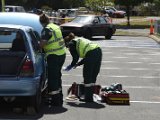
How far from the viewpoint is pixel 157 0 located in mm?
54344

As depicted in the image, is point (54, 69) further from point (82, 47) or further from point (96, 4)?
point (96, 4)

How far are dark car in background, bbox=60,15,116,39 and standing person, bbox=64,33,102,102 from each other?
65.3 ft

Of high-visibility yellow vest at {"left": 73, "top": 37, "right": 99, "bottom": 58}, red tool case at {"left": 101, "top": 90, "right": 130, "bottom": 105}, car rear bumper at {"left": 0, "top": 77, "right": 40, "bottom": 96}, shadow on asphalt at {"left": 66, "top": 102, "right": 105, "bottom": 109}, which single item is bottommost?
shadow on asphalt at {"left": 66, "top": 102, "right": 105, "bottom": 109}

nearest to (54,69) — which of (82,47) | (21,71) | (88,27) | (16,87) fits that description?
(82,47)

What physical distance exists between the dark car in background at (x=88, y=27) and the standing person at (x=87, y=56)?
19.9 m

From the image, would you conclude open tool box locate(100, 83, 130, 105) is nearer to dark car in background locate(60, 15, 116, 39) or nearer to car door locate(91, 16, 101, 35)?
dark car in background locate(60, 15, 116, 39)

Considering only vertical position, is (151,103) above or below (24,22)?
below

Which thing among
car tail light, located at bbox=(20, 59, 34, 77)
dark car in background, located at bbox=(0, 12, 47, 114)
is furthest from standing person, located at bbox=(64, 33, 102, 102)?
car tail light, located at bbox=(20, 59, 34, 77)

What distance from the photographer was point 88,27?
102 ft

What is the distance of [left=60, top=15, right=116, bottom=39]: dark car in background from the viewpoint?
101 ft

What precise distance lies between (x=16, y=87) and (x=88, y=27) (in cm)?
2245

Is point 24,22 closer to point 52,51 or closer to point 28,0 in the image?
point 52,51

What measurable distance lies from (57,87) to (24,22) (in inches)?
157

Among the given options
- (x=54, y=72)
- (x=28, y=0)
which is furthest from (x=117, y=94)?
(x=28, y=0)
